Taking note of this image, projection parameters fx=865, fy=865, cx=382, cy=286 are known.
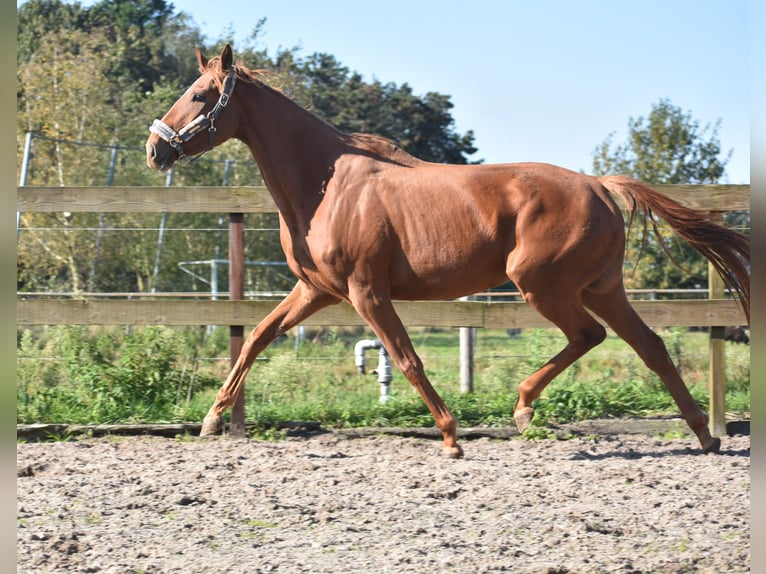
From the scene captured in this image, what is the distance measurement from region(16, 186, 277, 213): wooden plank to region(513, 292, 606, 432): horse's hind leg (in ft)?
6.59

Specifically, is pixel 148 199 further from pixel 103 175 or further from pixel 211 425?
pixel 103 175

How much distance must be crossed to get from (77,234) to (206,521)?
37.7ft

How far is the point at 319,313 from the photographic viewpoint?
5879 millimetres

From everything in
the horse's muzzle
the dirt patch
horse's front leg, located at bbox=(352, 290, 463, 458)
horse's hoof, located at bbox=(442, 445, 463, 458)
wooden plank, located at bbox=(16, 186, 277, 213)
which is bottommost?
the dirt patch

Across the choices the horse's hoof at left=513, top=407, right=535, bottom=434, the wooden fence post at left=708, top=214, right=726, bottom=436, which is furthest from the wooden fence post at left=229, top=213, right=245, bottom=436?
the wooden fence post at left=708, top=214, right=726, bottom=436

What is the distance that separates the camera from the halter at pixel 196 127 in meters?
4.96

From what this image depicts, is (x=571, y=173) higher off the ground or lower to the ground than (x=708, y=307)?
higher

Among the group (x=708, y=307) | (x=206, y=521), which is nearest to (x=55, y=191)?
(x=206, y=521)

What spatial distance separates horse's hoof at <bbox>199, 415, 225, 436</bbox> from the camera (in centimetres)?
548

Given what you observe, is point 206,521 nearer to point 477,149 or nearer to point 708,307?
point 708,307

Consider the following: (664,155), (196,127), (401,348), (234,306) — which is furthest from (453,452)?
(664,155)

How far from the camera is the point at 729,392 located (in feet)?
21.6

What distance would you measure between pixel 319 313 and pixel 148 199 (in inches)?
54.8

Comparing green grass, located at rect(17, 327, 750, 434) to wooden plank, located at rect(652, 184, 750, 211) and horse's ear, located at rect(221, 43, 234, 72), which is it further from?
horse's ear, located at rect(221, 43, 234, 72)
